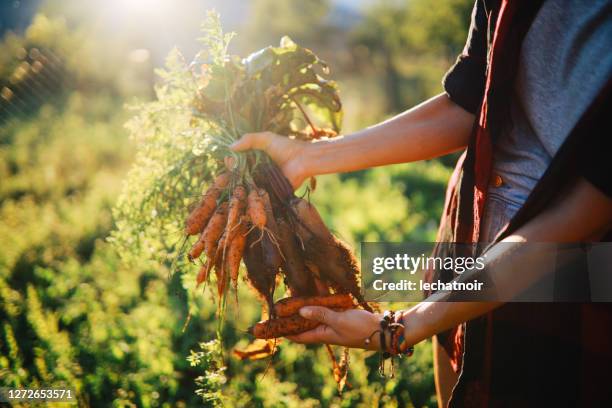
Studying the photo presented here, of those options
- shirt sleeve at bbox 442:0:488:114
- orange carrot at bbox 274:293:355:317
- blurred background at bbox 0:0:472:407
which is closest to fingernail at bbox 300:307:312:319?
orange carrot at bbox 274:293:355:317

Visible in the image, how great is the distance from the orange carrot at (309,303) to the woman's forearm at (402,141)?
1.42 feet

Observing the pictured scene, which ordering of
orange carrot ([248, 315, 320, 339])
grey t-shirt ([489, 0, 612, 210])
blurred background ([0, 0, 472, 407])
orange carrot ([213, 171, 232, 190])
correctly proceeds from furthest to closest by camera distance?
blurred background ([0, 0, 472, 407])
orange carrot ([213, 171, 232, 190])
orange carrot ([248, 315, 320, 339])
grey t-shirt ([489, 0, 612, 210])

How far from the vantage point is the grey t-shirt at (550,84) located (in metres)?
0.96

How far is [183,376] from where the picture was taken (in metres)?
2.61

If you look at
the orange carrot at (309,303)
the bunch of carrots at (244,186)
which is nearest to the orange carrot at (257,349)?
the bunch of carrots at (244,186)

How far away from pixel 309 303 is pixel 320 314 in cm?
22

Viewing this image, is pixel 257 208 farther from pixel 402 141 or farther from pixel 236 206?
pixel 402 141

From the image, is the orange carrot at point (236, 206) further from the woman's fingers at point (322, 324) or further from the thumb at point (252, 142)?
the woman's fingers at point (322, 324)

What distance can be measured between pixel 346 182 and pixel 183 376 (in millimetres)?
4879

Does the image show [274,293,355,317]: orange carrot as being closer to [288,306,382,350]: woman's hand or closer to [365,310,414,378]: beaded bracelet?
[288,306,382,350]: woman's hand

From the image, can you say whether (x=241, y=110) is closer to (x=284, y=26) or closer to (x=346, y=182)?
(x=346, y=182)

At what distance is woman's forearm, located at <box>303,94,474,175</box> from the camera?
59.5 inches

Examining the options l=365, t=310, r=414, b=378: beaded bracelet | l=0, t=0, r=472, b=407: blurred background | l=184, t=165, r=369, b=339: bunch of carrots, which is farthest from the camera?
l=0, t=0, r=472, b=407: blurred background

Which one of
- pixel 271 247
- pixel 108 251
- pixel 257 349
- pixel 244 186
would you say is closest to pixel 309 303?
pixel 271 247
